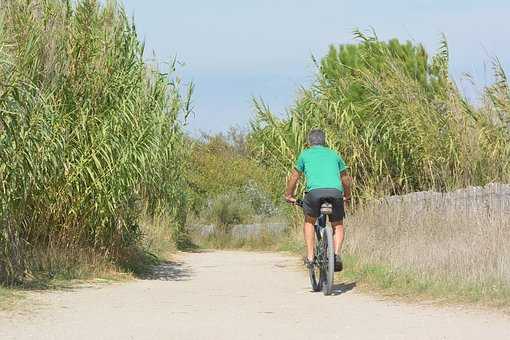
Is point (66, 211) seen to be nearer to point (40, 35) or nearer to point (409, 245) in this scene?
point (40, 35)

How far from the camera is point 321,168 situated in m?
10.5

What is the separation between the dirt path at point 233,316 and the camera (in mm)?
7551

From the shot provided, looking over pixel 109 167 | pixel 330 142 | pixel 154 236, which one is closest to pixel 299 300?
pixel 109 167

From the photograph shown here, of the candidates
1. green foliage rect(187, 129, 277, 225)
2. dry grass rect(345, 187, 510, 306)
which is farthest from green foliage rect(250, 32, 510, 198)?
green foliage rect(187, 129, 277, 225)

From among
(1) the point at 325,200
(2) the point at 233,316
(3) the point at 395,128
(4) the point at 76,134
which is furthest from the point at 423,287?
(3) the point at 395,128

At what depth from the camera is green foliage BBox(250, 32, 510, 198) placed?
49.2 ft

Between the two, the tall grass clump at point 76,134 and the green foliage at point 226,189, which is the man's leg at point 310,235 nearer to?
the tall grass clump at point 76,134

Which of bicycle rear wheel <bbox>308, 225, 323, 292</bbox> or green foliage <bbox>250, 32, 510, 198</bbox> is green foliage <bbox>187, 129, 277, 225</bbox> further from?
bicycle rear wheel <bbox>308, 225, 323, 292</bbox>

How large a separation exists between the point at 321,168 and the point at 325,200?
1.20ft

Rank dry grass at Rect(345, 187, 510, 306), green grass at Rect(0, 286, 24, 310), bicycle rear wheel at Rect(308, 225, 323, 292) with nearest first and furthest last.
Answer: green grass at Rect(0, 286, 24, 310)
dry grass at Rect(345, 187, 510, 306)
bicycle rear wheel at Rect(308, 225, 323, 292)

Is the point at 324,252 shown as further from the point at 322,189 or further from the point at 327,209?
the point at 322,189

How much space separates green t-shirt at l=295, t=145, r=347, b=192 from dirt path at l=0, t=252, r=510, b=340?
4.12 feet

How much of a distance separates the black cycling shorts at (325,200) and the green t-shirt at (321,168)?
0.06 m

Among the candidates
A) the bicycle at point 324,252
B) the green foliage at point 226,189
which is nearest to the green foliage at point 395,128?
the bicycle at point 324,252
